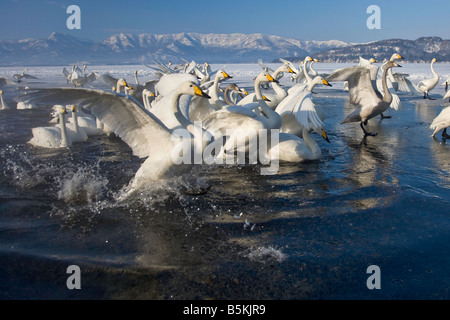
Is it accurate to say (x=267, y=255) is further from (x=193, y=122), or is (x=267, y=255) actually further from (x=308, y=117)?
(x=193, y=122)

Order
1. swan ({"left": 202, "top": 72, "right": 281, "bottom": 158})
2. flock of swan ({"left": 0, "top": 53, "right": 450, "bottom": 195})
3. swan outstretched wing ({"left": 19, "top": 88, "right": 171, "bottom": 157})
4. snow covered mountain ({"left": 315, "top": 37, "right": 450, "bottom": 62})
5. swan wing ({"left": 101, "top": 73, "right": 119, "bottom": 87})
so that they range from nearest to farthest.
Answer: swan outstretched wing ({"left": 19, "top": 88, "right": 171, "bottom": 157})
flock of swan ({"left": 0, "top": 53, "right": 450, "bottom": 195})
swan ({"left": 202, "top": 72, "right": 281, "bottom": 158})
swan wing ({"left": 101, "top": 73, "right": 119, "bottom": 87})
snow covered mountain ({"left": 315, "top": 37, "right": 450, "bottom": 62})

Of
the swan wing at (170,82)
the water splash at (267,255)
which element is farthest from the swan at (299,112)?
the water splash at (267,255)

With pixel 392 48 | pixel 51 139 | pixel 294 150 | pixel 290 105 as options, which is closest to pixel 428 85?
pixel 290 105

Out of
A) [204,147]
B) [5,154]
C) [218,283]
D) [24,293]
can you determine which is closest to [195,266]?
[218,283]

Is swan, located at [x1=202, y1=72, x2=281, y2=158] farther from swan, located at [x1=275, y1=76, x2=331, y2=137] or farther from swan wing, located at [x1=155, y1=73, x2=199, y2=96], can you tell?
swan wing, located at [x1=155, y1=73, x2=199, y2=96]

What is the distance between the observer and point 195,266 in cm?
Result: 316

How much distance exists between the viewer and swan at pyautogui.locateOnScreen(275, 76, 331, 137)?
20.7 feet

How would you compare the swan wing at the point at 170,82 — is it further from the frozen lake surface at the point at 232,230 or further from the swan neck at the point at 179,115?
the swan neck at the point at 179,115

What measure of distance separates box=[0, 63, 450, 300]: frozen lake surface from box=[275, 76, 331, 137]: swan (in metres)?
0.69

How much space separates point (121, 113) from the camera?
15.0 feet

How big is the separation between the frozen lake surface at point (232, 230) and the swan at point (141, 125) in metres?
0.31

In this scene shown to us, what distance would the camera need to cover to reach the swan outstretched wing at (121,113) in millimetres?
4105

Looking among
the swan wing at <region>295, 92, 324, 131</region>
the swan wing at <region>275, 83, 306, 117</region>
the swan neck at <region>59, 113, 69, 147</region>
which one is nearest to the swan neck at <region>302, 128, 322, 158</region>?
the swan wing at <region>295, 92, 324, 131</region>
